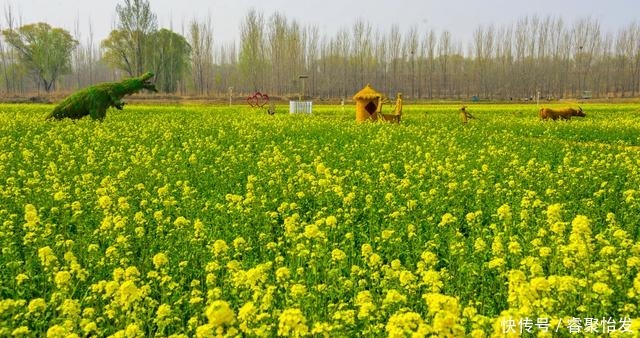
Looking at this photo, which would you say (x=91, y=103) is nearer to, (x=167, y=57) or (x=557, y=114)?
(x=557, y=114)

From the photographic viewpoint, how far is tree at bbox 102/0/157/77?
7050 cm

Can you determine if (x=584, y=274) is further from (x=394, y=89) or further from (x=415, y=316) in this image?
(x=394, y=89)

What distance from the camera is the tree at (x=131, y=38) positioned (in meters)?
70.5

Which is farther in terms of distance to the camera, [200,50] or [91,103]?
[200,50]

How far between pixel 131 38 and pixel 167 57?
5.48m

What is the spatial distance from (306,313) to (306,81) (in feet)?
253

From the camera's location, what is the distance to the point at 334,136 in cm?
1914

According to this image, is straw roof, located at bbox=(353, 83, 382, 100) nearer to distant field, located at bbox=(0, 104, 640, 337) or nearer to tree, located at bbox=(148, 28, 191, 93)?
distant field, located at bbox=(0, 104, 640, 337)

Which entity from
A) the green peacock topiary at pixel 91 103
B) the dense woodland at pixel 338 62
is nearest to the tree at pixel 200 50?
the dense woodland at pixel 338 62

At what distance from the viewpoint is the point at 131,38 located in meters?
72.7

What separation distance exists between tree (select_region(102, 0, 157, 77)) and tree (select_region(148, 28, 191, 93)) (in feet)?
4.08

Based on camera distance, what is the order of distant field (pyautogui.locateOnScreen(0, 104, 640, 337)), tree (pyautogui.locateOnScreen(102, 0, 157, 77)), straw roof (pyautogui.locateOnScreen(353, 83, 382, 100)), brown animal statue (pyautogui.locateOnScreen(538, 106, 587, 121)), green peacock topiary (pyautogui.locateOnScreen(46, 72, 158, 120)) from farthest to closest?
tree (pyautogui.locateOnScreen(102, 0, 157, 77)) → brown animal statue (pyautogui.locateOnScreen(538, 106, 587, 121)) → straw roof (pyautogui.locateOnScreen(353, 83, 382, 100)) → green peacock topiary (pyautogui.locateOnScreen(46, 72, 158, 120)) → distant field (pyautogui.locateOnScreen(0, 104, 640, 337))

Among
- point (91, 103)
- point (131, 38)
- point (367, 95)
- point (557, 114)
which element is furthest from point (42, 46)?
point (557, 114)

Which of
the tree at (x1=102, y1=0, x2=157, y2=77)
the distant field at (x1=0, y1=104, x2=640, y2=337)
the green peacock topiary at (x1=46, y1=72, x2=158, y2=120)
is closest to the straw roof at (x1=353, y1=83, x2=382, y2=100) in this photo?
the distant field at (x1=0, y1=104, x2=640, y2=337)
